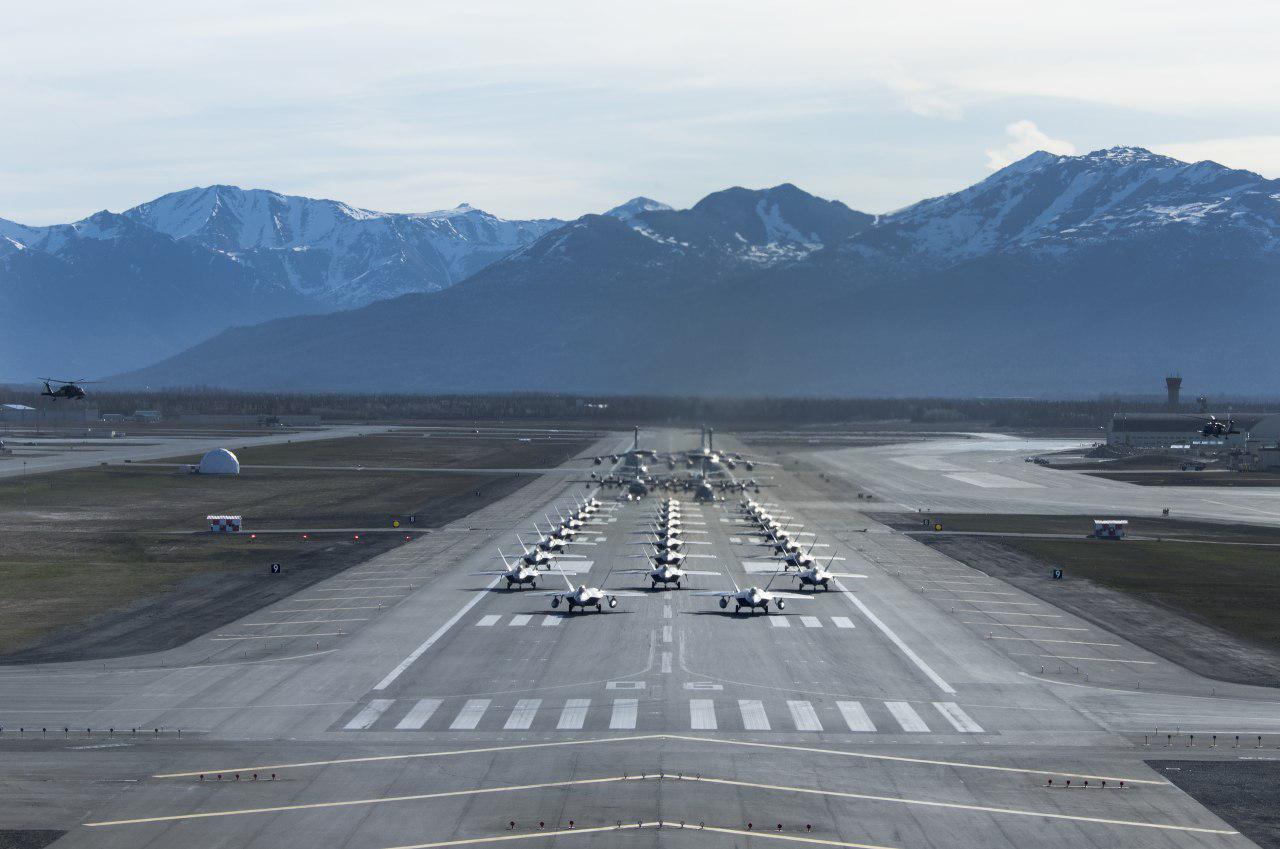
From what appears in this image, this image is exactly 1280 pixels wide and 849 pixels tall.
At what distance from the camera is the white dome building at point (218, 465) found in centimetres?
18700

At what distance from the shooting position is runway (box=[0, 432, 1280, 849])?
48.2m

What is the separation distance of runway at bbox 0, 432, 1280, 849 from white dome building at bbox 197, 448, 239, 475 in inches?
3909

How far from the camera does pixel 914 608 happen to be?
3585 inches

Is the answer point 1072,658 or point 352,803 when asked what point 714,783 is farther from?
point 1072,658

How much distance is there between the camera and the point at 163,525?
435ft

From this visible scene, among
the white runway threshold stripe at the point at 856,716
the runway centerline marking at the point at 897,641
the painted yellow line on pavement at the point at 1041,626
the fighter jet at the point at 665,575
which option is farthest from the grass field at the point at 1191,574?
the fighter jet at the point at 665,575

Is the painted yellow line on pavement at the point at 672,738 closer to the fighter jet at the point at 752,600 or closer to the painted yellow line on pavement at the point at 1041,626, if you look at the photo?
the fighter jet at the point at 752,600

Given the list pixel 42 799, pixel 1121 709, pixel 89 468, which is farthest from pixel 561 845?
pixel 89 468

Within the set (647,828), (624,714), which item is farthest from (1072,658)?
(647,828)

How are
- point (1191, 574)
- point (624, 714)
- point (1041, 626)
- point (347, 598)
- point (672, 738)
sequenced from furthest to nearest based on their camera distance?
point (1191, 574) → point (347, 598) → point (1041, 626) → point (624, 714) → point (672, 738)

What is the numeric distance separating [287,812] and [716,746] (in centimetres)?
1658

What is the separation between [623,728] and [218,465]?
138682 millimetres

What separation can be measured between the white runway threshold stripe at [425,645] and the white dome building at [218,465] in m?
99.7

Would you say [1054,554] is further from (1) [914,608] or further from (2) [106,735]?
(2) [106,735]
